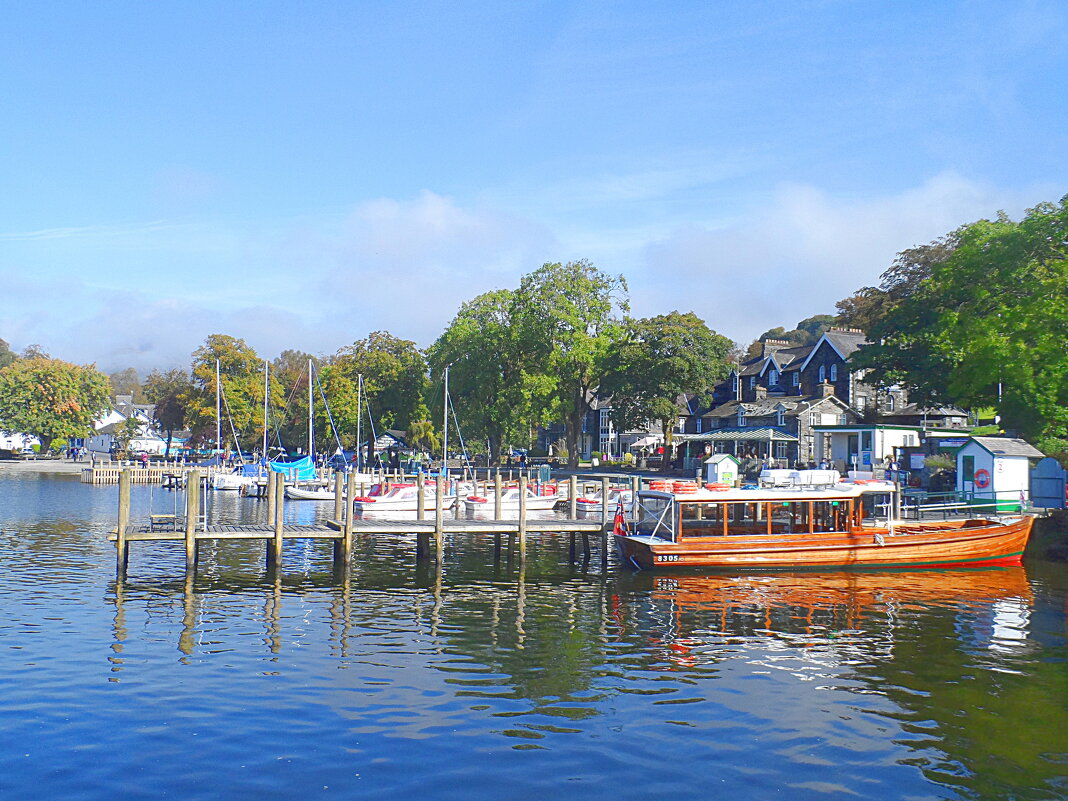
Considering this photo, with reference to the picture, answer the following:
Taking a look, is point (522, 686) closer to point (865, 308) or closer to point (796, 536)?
point (796, 536)

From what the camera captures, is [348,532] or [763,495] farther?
[763,495]

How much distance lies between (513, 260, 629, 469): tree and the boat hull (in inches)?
1745

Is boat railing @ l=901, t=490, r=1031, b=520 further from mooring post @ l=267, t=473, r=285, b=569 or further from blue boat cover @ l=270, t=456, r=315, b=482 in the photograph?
blue boat cover @ l=270, t=456, r=315, b=482

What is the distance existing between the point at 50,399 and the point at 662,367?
271 feet

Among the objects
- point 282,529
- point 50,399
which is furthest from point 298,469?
point 50,399

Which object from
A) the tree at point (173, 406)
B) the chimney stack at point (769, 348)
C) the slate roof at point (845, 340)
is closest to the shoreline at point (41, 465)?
the tree at point (173, 406)

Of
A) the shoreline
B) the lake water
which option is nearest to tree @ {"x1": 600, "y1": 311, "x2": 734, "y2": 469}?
the lake water

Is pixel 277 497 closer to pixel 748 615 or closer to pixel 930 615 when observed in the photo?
pixel 748 615

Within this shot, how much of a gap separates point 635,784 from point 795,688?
6.45m

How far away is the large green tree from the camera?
44.2 metres

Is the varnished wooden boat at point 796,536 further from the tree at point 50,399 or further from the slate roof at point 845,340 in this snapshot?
the tree at point 50,399

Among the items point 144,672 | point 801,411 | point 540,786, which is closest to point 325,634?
point 144,672

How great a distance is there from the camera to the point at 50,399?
114 m

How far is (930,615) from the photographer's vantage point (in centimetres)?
2656
